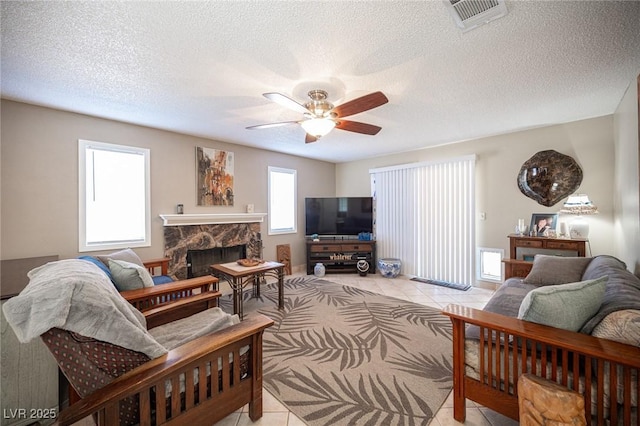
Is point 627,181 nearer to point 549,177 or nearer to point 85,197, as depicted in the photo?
point 549,177

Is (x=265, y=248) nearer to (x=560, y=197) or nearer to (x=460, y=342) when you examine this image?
(x=460, y=342)

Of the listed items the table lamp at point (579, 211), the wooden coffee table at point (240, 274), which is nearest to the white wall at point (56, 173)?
the wooden coffee table at point (240, 274)

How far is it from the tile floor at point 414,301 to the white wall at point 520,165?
1.05 m

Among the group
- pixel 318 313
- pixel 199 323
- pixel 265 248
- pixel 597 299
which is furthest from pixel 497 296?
pixel 265 248

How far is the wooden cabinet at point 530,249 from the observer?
122 inches

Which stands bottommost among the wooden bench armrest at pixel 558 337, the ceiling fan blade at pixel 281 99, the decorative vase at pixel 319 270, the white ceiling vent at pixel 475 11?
the decorative vase at pixel 319 270

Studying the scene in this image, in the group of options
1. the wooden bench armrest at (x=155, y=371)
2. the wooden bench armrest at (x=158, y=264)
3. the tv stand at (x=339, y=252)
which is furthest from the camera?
the tv stand at (x=339, y=252)

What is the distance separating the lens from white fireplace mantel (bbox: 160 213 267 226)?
11.8 feet

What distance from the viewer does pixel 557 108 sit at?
2.88m

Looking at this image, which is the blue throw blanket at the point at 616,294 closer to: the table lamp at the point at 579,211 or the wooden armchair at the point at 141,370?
the table lamp at the point at 579,211

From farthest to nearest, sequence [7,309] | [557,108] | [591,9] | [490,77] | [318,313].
→ [318,313] < [557,108] < [490,77] < [591,9] < [7,309]

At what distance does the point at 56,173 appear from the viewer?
2.81 metres

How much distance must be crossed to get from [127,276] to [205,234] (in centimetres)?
188

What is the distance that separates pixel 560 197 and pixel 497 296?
2186 millimetres
